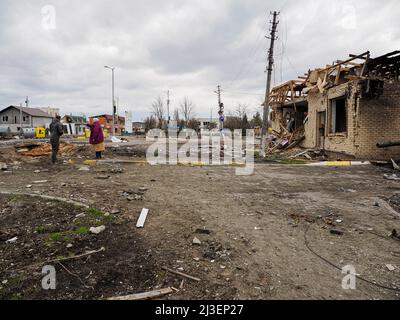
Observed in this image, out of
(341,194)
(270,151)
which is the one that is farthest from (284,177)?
(270,151)

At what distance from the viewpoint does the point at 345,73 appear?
49.9ft

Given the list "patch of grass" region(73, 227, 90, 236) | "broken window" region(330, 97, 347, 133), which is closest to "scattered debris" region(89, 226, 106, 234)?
"patch of grass" region(73, 227, 90, 236)

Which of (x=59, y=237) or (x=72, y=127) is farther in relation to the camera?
(x=72, y=127)

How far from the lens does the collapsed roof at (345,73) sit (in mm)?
12766

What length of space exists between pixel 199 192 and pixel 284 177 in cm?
391

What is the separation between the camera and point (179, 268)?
10.3 ft

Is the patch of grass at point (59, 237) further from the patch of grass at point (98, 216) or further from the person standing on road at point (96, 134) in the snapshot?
the person standing on road at point (96, 134)

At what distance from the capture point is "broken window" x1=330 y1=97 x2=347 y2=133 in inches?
615

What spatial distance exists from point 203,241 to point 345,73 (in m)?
15.0

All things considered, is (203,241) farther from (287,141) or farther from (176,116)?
(176,116)

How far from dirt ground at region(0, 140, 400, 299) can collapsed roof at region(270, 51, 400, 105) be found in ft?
26.0

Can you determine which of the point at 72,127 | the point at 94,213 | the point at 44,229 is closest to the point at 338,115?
the point at 94,213

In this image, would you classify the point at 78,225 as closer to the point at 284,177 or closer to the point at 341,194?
the point at 341,194

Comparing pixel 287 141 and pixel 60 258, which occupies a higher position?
pixel 287 141
